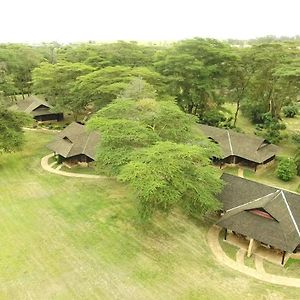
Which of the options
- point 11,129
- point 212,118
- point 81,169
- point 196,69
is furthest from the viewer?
point 212,118

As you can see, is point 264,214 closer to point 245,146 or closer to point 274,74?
point 245,146

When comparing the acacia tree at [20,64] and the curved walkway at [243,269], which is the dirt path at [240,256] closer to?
the curved walkway at [243,269]

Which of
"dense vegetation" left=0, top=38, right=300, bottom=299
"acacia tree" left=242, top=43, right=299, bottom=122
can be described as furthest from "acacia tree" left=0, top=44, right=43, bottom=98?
"acacia tree" left=242, top=43, right=299, bottom=122

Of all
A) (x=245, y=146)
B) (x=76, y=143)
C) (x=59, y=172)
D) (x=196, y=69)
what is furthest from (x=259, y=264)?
(x=196, y=69)

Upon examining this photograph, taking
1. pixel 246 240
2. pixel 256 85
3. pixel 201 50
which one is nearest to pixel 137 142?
pixel 246 240

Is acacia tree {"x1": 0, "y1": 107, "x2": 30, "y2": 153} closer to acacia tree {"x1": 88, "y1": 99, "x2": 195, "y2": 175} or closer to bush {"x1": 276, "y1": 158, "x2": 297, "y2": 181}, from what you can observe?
acacia tree {"x1": 88, "y1": 99, "x2": 195, "y2": 175}

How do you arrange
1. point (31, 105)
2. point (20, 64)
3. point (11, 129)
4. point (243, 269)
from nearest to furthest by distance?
point (243, 269)
point (11, 129)
point (31, 105)
point (20, 64)

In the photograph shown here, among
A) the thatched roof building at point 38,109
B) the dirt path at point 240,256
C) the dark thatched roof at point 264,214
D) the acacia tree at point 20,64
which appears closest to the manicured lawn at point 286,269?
the dirt path at point 240,256
